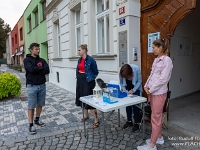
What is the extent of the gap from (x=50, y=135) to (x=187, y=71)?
459cm

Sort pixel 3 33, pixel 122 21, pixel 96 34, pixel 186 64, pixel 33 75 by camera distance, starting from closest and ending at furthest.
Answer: pixel 33 75, pixel 122 21, pixel 186 64, pixel 96 34, pixel 3 33

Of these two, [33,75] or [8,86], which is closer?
[33,75]

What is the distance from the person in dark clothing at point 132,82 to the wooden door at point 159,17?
66 centimetres

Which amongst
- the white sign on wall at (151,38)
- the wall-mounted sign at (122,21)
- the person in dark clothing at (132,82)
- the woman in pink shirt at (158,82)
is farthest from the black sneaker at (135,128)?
the wall-mounted sign at (122,21)

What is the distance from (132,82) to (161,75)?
78 centimetres

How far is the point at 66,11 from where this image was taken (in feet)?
23.9

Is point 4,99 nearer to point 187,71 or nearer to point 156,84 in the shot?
point 156,84

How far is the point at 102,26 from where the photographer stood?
5.54m

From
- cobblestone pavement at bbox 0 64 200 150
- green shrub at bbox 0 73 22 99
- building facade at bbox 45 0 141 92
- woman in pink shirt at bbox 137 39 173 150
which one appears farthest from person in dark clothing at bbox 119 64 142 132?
green shrub at bbox 0 73 22 99

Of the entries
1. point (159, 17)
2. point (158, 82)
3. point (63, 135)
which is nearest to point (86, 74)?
point (63, 135)

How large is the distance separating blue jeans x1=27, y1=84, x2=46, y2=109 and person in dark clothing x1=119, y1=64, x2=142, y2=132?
1660 mm

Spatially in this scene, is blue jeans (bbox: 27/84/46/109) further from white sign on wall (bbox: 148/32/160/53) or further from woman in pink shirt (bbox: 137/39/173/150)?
white sign on wall (bbox: 148/32/160/53)

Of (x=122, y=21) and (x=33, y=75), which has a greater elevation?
(x=122, y=21)

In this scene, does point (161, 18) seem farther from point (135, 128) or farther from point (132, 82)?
point (135, 128)
